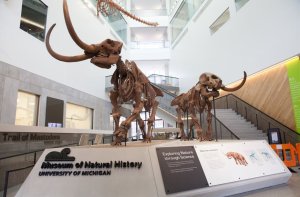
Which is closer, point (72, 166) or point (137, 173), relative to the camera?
point (137, 173)

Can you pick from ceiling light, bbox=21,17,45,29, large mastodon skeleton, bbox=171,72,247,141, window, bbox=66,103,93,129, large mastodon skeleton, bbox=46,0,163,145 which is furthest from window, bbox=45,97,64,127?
large mastodon skeleton, bbox=171,72,247,141

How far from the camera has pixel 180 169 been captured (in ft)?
7.61

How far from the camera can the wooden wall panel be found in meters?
8.74

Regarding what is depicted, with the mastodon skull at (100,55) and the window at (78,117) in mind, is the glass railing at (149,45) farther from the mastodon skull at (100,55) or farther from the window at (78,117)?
the mastodon skull at (100,55)

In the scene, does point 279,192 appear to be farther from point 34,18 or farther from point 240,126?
point 34,18

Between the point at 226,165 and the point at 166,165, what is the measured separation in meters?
0.93

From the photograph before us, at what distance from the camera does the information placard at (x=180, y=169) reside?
214cm

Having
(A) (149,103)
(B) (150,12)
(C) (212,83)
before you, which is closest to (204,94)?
(C) (212,83)

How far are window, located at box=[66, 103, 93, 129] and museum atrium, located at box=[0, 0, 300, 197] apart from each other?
0.06 meters

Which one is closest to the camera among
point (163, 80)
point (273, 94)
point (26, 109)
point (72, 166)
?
point (72, 166)

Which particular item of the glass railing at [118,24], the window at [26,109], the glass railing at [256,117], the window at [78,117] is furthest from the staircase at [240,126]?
the glass railing at [118,24]

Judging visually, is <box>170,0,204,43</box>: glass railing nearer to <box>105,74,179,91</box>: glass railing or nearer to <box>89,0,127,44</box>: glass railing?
<box>105,74,179,91</box>: glass railing

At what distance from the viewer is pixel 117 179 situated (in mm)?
2111

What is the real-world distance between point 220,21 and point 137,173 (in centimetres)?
1374
